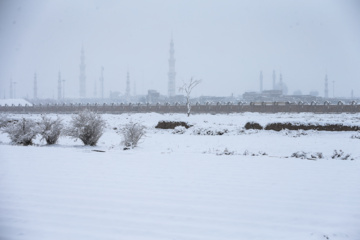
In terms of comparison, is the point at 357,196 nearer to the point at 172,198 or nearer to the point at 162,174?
the point at 172,198

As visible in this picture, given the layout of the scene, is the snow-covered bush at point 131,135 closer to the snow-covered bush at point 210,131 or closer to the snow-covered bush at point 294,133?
the snow-covered bush at point 210,131

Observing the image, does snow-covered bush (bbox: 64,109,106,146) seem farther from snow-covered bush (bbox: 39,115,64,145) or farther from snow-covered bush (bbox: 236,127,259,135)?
snow-covered bush (bbox: 236,127,259,135)

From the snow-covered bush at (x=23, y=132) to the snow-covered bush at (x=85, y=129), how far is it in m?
1.38

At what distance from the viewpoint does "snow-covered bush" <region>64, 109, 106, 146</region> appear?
14656 mm

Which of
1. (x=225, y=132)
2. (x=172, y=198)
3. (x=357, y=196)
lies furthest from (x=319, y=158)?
(x=225, y=132)

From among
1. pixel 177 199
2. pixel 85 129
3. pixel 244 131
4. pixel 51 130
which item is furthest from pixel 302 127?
pixel 177 199

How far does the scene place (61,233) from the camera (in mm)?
4043

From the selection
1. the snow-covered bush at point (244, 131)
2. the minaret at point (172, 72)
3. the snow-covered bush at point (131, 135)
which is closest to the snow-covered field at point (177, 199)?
the snow-covered bush at point (131, 135)

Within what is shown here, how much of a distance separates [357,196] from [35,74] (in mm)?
133833

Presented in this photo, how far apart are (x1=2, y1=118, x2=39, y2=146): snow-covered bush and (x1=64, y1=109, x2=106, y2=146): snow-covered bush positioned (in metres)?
1.38

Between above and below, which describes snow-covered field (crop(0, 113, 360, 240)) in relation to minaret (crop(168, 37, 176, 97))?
below

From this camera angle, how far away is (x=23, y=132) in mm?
14992

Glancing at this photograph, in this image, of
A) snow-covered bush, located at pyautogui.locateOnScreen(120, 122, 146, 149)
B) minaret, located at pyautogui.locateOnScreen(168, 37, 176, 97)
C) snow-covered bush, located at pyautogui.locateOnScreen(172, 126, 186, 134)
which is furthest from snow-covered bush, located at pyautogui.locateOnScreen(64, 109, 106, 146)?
minaret, located at pyautogui.locateOnScreen(168, 37, 176, 97)

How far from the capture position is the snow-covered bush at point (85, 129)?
14656 mm
